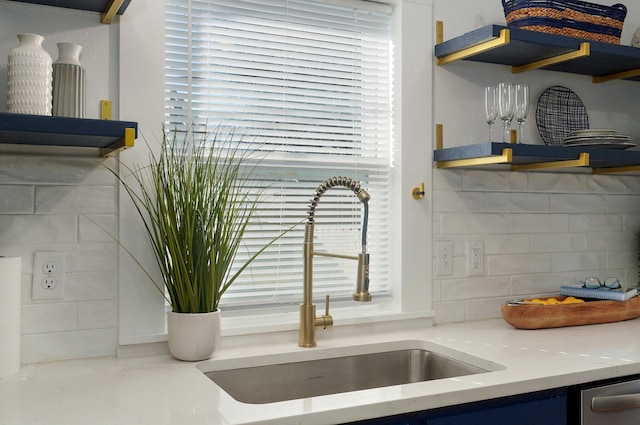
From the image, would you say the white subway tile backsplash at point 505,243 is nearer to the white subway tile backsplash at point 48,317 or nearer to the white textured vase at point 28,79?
the white subway tile backsplash at point 48,317

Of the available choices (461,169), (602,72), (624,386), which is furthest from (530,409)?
(602,72)

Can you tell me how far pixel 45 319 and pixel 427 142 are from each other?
1.40 m

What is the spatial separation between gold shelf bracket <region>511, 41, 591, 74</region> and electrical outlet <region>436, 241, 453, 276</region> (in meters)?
0.75

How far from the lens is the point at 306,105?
212 cm

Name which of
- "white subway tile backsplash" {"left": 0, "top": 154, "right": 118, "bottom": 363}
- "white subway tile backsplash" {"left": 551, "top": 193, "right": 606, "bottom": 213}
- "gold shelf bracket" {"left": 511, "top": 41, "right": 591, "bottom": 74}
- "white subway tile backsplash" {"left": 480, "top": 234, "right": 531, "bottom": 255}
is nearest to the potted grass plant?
"white subway tile backsplash" {"left": 0, "top": 154, "right": 118, "bottom": 363}

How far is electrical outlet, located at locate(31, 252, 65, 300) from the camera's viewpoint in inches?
67.1

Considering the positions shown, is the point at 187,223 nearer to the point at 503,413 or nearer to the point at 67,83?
the point at 67,83

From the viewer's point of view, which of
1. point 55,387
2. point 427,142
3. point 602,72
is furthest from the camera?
point 602,72

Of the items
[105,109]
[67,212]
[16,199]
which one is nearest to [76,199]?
[67,212]

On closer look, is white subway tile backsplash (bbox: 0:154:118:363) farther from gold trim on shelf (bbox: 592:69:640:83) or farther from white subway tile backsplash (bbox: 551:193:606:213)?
gold trim on shelf (bbox: 592:69:640:83)

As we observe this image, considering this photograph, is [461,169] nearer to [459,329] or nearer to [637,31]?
[459,329]

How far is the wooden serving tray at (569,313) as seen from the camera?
2167mm

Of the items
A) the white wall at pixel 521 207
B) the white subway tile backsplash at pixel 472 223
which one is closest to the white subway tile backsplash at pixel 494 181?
the white wall at pixel 521 207

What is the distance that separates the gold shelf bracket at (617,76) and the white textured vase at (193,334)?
1.94 metres
